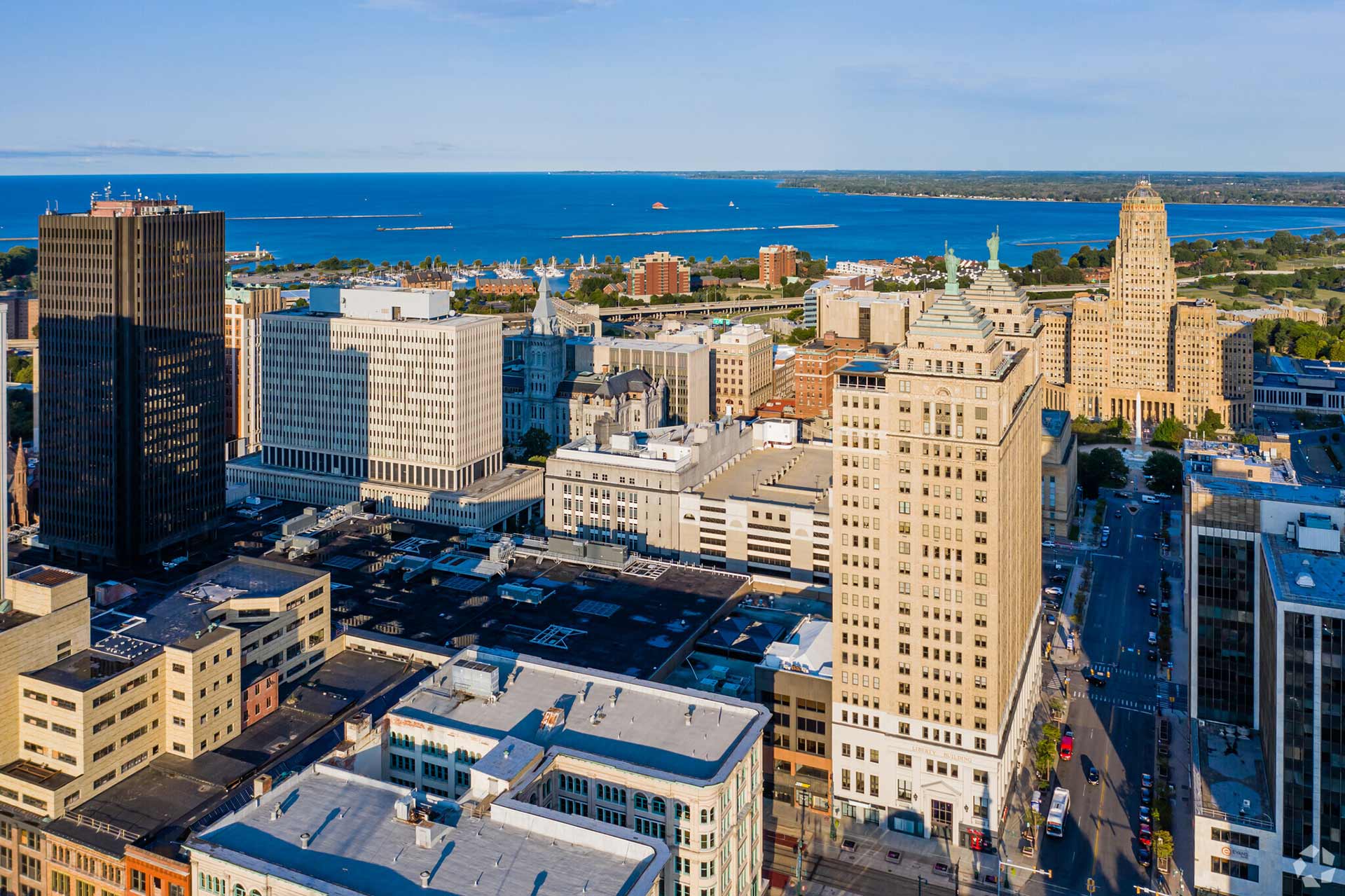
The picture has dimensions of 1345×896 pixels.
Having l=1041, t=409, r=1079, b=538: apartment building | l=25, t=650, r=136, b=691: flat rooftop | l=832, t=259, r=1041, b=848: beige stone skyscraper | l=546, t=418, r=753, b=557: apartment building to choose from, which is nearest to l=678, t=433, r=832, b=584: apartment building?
l=546, t=418, r=753, b=557: apartment building

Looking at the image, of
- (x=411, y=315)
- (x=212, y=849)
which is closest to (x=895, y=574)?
(x=212, y=849)

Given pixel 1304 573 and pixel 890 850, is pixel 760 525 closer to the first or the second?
pixel 890 850

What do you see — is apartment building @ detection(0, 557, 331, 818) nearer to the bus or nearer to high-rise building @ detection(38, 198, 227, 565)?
high-rise building @ detection(38, 198, 227, 565)

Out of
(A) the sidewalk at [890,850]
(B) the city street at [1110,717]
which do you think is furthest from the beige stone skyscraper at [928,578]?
(B) the city street at [1110,717]

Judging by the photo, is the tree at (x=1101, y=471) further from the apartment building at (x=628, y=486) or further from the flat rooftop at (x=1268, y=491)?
the flat rooftop at (x=1268, y=491)

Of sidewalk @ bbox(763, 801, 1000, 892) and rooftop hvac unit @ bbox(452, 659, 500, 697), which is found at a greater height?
rooftop hvac unit @ bbox(452, 659, 500, 697)
